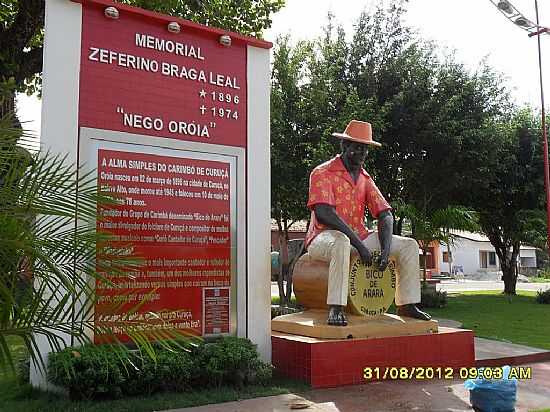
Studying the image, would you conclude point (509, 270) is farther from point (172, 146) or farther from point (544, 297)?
point (172, 146)

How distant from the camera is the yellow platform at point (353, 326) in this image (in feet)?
21.5

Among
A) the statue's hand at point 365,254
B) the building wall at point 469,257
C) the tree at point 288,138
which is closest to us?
the statue's hand at point 365,254

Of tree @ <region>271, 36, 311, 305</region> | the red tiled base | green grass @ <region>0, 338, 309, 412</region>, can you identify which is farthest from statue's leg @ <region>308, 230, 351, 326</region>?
tree @ <region>271, 36, 311, 305</region>

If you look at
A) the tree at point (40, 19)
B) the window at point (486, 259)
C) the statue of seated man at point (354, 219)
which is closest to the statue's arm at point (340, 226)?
the statue of seated man at point (354, 219)

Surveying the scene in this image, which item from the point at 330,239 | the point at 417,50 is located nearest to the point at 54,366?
the point at 330,239

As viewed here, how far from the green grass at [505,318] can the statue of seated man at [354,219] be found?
2953 millimetres

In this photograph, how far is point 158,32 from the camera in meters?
6.14

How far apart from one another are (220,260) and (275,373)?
1475mm

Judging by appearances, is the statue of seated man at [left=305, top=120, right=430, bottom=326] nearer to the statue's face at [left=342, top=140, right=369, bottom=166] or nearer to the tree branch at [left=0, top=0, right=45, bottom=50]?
the statue's face at [left=342, top=140, right=369, bottom=166]

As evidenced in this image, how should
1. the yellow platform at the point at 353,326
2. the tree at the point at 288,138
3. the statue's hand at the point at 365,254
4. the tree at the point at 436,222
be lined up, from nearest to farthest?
the yellow platform at the point at 353,326 → the statue's hand at the point at 365,254 → the tree at the point at 288,138 → the tree at the point at 436,222

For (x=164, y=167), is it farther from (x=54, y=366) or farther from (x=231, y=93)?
(x=54, y=366)

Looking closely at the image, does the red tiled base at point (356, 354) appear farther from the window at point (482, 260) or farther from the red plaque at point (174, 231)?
the window at point (482, 260)

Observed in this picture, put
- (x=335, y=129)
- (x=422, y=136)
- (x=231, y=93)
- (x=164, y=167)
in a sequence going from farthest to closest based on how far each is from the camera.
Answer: (x=422, y=136), (x=335, y=129), (x=231, y=93), (x=164, y=167)

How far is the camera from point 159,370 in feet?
17.8
